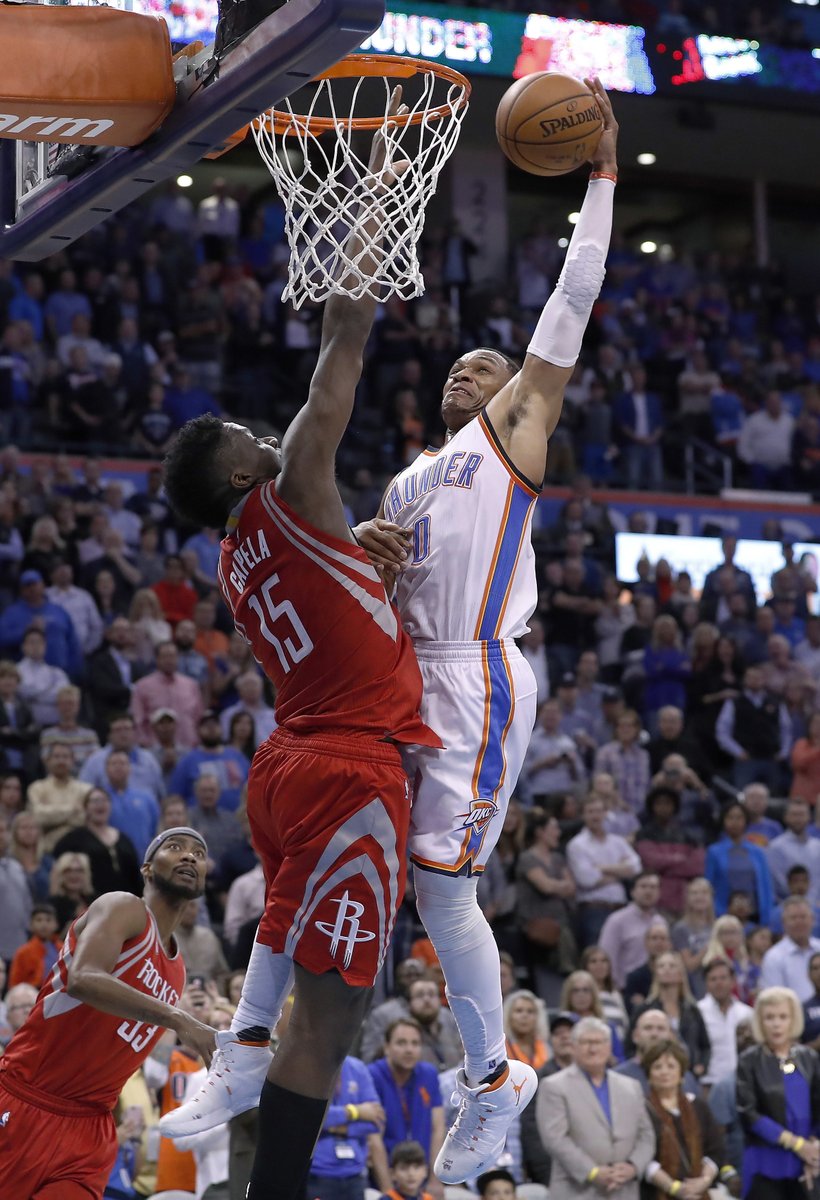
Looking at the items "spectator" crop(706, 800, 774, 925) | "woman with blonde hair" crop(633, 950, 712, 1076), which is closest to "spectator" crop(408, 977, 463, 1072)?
"woman with blonde hair" crop(633, 950, 712, 1076)

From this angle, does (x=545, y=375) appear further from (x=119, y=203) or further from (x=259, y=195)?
(x=259, y=195)

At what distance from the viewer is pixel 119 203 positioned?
199 inches

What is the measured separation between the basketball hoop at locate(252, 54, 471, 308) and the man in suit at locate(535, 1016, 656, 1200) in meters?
5.54

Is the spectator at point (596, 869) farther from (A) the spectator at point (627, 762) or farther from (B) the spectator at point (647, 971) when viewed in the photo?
(A) the spectator at point (627, 762)

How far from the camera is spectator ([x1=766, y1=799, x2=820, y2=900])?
43.0 ft

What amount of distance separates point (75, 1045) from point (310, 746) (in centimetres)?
219

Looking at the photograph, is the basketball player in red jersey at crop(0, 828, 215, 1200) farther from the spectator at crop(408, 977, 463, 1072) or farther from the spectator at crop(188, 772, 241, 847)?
the spectator at crop(188, 772, 241, 847)

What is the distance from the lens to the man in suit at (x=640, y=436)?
1845cm

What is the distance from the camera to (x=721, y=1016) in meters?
11.0

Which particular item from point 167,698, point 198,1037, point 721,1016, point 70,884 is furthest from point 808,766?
point 198,1037

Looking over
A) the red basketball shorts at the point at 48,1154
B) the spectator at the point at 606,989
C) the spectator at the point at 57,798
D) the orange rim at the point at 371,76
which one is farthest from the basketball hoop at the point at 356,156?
the spectator at the point at 606,989

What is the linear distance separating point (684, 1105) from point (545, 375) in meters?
6.05

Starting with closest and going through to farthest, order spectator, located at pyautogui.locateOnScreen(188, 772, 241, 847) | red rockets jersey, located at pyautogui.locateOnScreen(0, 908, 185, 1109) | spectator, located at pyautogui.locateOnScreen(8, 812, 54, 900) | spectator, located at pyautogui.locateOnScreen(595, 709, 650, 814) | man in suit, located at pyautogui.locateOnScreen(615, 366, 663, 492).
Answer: red rockets jersey, located at pyautogui.locateOnScreen(0, 908, 185, 1109) < spectator, located at pyautogui.locateOnScreen(8, 812, 54, 900) < spectator, located at pyautogui.locateOnScreen(188, 772, 241, 847) < spectator, located at pyautogui.locateOnScreen(595, 709, 650, 814) < man in suit, located at pyautogui.locateOnScreen(615, 366, 663, 492)

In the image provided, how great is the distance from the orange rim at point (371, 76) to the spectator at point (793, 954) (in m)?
7.58
